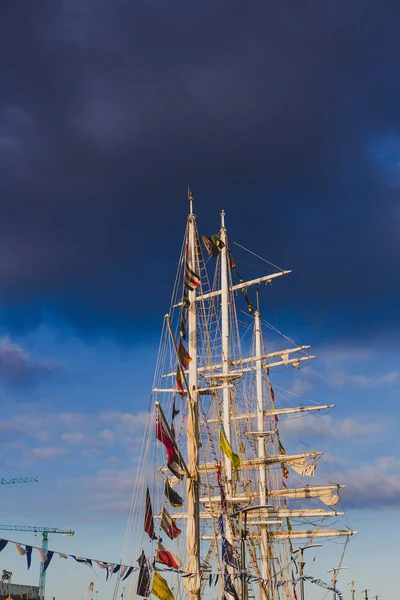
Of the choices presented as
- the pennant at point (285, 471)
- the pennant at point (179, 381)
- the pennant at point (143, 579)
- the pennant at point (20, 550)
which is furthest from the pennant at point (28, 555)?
the pennant at point (285, 471)

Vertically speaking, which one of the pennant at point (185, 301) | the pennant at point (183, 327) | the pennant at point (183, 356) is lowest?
the pennant at point (183, 356)

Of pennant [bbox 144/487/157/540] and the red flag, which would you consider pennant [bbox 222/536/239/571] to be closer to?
pennant [bbox 144/487/157/540]

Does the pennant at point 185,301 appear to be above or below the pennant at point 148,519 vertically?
above

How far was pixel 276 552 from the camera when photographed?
75000 mm

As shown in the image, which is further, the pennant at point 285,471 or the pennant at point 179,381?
the pennant at point 285,471

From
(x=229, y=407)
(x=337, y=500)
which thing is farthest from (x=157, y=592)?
(x=337, y=500)

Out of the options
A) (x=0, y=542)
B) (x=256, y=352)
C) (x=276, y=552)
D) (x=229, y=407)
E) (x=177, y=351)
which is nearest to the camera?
(x=0, y=542)

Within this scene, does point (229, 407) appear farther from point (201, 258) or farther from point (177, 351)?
point (177, 351)

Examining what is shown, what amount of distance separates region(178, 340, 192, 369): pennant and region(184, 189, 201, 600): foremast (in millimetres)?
356

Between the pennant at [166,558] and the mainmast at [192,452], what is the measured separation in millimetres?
842

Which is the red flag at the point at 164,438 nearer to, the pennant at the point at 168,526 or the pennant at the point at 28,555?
the pennant at the point at 168,526

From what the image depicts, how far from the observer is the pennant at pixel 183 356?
3694 centimetres

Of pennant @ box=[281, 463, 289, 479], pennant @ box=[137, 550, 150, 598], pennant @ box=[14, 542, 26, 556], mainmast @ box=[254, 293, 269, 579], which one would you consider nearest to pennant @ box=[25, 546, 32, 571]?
pennant @ box=[14, 542, 26, 556]

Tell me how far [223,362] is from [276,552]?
76.2 ft
